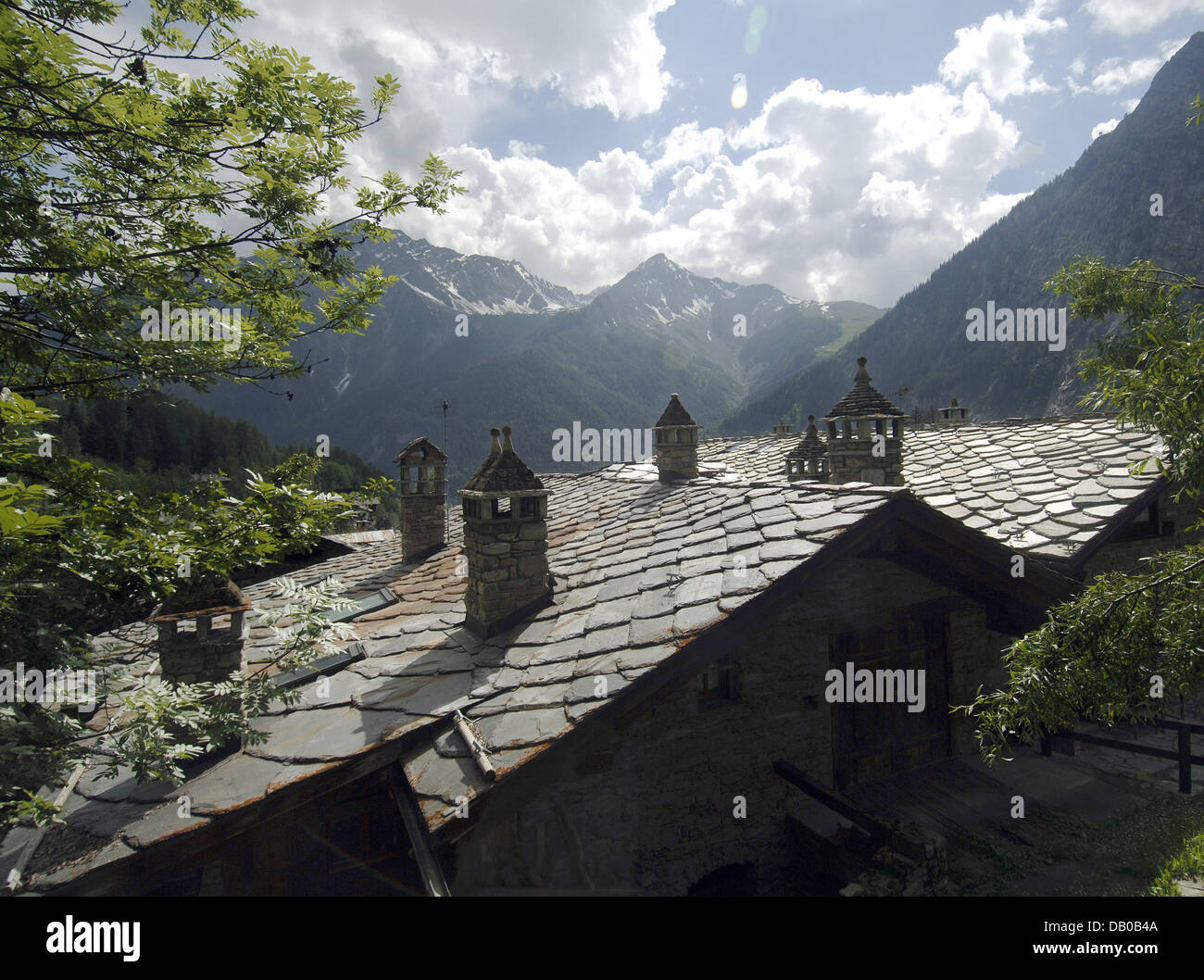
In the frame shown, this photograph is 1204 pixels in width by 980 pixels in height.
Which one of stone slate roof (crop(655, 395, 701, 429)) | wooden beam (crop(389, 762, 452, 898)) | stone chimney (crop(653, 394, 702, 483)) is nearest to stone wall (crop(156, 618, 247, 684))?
wooden beam (crop(389, 762, 452, 898))

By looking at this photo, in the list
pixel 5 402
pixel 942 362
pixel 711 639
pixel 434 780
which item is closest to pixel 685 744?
pixel 711 639

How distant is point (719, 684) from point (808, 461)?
44.1ft

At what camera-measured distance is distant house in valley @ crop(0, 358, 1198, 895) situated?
362 cm

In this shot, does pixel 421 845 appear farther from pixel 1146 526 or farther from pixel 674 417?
pixel 1146 526

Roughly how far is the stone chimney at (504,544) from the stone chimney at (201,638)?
2041 millimetres

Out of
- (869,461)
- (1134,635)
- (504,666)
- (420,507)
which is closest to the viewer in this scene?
(1134,635)

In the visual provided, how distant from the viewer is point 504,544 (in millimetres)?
5535

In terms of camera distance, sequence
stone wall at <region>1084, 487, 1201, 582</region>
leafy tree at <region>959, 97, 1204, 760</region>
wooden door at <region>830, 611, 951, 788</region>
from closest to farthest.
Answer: leafy tree at <region>959, 97, 1204, 760</region> → wooden door at <region>830, 611, 951, 788</region> → stone wall at <region>1084, 487, 1201, 582</region>

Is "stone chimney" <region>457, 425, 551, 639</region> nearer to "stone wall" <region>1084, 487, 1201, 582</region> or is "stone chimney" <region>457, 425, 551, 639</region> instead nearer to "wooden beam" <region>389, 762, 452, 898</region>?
"wooden beam" <region>389, 762, 452, 898</region>

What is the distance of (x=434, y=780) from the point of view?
3572mm

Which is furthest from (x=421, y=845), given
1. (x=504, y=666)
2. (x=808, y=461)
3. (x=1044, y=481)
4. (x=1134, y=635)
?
(x=808, y=461)

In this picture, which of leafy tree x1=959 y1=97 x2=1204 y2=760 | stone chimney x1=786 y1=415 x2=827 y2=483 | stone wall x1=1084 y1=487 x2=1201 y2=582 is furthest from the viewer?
stone chimney x1=786 y1=415 x2=827 y2=483

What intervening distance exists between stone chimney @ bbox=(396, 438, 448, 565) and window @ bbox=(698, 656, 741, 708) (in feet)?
22.1

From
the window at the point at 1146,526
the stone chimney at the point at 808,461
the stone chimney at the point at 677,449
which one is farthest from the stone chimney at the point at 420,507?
the window at the point at 1146,526
